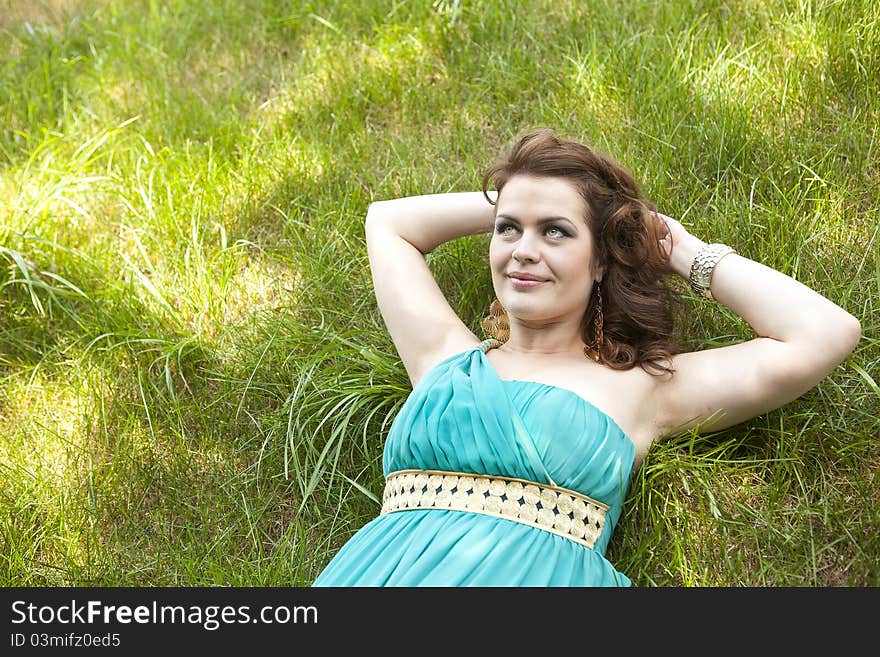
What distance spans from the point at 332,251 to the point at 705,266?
1.72 metres

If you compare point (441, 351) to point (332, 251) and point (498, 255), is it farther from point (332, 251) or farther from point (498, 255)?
point (332, 251)

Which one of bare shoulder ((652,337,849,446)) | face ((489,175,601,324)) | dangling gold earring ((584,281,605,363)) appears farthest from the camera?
dangling gold earring ((584,281,605,363))

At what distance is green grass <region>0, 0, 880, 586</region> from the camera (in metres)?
3.38

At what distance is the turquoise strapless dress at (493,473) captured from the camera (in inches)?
113

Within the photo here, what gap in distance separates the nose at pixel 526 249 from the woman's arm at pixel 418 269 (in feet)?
1.28

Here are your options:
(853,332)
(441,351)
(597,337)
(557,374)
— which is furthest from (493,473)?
(853,332)

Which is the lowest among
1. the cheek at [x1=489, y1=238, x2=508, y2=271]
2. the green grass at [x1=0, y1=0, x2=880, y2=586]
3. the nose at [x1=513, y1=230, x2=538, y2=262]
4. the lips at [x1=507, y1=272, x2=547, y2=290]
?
the green grass at [x1=0, y1=0, x2=880, y2=586]

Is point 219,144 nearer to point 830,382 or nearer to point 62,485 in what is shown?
point 62,485

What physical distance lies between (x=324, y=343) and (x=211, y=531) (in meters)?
0.88

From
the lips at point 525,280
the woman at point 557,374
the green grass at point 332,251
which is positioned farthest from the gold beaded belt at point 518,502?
the lips at point 525,280

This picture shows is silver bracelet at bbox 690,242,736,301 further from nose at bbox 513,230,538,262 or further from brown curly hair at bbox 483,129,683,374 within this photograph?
nose at bbox 513,230,538,262

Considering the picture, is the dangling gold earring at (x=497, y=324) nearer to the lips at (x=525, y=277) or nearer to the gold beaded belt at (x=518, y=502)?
the lips at (x=525, y=277)

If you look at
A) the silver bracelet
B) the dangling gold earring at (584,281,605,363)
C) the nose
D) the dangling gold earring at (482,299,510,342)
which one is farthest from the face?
the silver bracelet

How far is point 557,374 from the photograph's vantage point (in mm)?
3205
